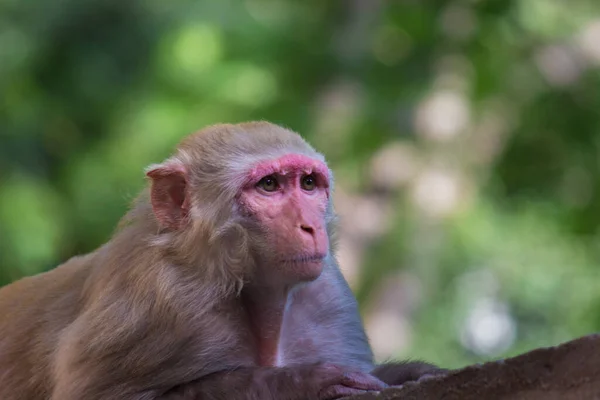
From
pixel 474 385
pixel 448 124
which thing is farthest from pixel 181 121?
pixel 474 385

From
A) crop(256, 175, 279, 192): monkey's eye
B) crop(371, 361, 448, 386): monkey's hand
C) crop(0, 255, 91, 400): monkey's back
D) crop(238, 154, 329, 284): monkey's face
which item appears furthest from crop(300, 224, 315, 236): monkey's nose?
crop(0, 255, 91, 400): monkey's back

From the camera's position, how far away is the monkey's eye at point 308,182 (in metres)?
3.92

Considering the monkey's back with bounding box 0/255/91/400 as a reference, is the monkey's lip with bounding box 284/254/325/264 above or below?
above

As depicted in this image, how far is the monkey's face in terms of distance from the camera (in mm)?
3645

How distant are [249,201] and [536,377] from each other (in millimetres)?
1485

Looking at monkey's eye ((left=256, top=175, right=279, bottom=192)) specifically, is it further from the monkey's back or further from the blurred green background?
the blurred green background

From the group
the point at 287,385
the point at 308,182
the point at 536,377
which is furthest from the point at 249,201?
the point at 536,377

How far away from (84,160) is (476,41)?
12.9ft

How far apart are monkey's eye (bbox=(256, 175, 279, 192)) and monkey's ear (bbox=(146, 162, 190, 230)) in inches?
11.7

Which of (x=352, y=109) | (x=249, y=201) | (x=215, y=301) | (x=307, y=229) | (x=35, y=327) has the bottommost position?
(x=35, y=327)

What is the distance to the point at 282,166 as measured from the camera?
12.7 ft

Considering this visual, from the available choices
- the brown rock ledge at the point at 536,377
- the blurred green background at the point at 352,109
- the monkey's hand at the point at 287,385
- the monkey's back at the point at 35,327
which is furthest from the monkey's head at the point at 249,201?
the blurred green background at the point at 352,109

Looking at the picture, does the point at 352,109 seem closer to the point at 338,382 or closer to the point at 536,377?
the point at 338,382

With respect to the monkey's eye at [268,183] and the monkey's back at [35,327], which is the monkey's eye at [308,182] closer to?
the monkey's eye at [268,183]
